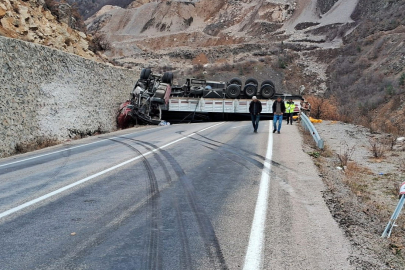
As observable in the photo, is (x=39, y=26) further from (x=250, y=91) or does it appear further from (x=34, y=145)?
(x=250, y=91)

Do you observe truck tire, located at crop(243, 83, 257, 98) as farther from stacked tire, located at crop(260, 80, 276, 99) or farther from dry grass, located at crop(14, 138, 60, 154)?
dry grass, located at crop(14, 138, 60, 154)

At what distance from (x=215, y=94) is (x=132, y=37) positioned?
62487 millimetres

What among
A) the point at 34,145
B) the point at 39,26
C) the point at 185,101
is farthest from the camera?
the point at 185,101

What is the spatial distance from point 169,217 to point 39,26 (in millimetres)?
19840

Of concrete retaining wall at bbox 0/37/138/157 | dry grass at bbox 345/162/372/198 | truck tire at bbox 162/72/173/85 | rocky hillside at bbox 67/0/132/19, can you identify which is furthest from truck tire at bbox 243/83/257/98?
rocky hillside at bbox 67/0/132/19

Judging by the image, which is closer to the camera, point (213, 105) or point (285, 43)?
point (213, 105)

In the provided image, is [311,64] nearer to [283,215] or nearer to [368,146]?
[368,146]

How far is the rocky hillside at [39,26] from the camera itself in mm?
18414

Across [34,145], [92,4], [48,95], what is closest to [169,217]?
[34,145]

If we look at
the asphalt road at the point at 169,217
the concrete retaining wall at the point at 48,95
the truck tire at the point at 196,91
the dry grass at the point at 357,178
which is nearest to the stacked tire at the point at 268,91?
the truck tire at the point at 196,91

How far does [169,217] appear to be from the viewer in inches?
198

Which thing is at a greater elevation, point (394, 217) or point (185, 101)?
point (185, 101)

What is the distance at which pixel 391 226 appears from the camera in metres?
4.41

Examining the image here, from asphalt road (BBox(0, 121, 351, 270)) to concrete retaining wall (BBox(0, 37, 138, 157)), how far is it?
5.23 m
